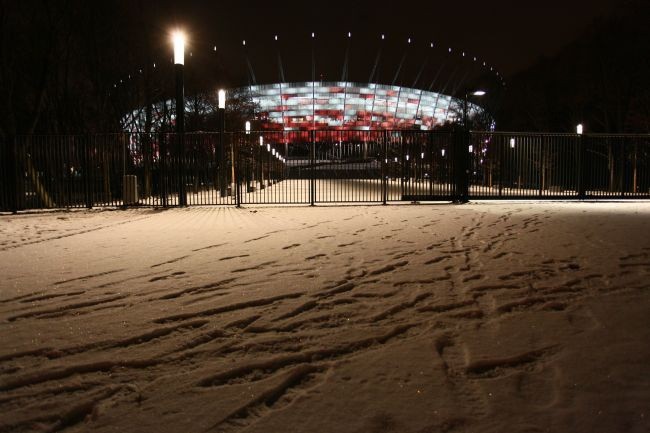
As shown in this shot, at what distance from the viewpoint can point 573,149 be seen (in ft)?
64.6

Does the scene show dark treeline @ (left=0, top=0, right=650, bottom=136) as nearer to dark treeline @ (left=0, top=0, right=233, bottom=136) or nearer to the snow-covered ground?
dark treeline @ (left=0, top=0, right=233, bottom=136)

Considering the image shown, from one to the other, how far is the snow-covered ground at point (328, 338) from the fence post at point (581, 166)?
37.4 feet

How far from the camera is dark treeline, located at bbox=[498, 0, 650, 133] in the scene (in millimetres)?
27047

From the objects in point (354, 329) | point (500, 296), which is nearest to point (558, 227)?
point (500, 296)

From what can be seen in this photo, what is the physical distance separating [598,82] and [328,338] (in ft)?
109

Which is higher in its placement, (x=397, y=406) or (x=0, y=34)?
(x=0, y=34)

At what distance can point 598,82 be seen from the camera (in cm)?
3100

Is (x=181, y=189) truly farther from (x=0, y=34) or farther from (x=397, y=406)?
(x=397, y=406)

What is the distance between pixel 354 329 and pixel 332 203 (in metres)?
14.1

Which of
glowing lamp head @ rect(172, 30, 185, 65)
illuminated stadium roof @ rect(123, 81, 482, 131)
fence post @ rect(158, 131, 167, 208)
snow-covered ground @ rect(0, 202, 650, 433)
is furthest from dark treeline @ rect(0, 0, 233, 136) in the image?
illuminated stadium roof @ rect(123, 81, 482, 131)

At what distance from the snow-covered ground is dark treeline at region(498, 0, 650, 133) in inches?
943

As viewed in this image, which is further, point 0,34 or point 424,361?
point 0,34

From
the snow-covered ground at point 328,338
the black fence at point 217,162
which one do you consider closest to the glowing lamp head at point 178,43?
the black fence at point 217,162

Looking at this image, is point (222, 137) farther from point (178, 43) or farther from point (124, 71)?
point (124, 71)
